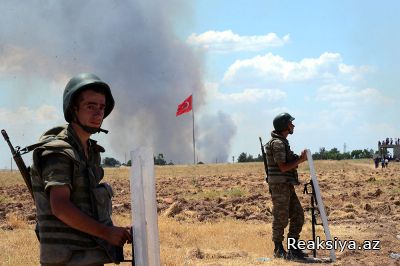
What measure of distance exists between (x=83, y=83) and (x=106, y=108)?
0.96ft

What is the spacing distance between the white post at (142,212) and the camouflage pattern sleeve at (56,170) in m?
0.35

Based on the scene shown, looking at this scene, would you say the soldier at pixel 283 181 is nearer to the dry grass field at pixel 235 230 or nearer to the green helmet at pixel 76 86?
the dry grass field at pixel 235 230

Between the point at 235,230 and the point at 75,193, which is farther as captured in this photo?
the point at 235,230

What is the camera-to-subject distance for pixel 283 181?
7301 mm

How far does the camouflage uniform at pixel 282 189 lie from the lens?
7309mm

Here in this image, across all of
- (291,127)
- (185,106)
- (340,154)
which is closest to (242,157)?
(340,154)

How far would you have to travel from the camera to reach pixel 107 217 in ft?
9.18

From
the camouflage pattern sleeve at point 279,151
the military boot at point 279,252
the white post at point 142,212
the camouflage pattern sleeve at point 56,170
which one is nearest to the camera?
the white post at point 142,212

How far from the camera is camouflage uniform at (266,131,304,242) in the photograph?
731 cm

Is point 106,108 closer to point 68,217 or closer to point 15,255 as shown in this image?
point 68,217

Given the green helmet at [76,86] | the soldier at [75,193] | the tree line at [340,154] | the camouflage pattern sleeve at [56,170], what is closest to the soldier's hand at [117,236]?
the soldier at [75,193]

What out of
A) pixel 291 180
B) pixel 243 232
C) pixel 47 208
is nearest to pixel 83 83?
pixel 47 208

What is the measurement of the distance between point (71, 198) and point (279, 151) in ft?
16.1

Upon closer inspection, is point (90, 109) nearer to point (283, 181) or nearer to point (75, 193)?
point (75, 193)
